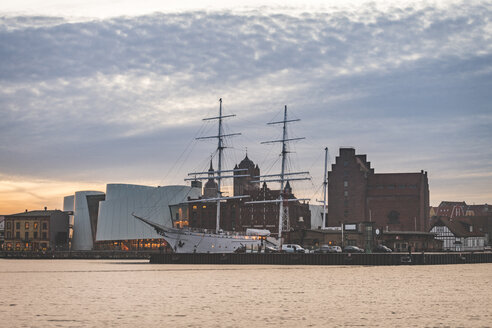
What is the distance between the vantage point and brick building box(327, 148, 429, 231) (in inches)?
5354

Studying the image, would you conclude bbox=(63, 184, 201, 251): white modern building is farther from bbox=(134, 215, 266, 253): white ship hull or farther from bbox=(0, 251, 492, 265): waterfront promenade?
bbox=(0, 251, 492, 265): waterfront promenade

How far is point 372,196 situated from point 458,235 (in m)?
20.4

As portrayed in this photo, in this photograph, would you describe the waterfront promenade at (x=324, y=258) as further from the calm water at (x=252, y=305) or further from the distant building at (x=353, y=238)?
the calm water at (x=252, y=305)

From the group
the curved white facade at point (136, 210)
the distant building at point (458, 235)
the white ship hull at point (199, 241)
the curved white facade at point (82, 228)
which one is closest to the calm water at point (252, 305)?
the white ship hull at point (199, 241)

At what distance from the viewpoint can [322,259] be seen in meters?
71.1

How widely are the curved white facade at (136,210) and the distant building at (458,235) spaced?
74050mm

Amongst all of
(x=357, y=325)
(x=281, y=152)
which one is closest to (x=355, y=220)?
(x=281, y=152)

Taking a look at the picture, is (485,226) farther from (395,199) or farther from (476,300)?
(476,300)

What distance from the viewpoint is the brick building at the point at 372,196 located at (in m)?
136

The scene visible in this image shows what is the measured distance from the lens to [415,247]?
113750mm

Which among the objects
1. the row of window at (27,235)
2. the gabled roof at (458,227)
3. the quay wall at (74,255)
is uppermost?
the gabled roof at (458,227)

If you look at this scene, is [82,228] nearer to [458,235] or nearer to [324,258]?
[458,235]

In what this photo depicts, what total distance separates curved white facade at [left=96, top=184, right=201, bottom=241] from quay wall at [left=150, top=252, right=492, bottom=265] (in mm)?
100167

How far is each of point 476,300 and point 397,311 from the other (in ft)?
21.0
